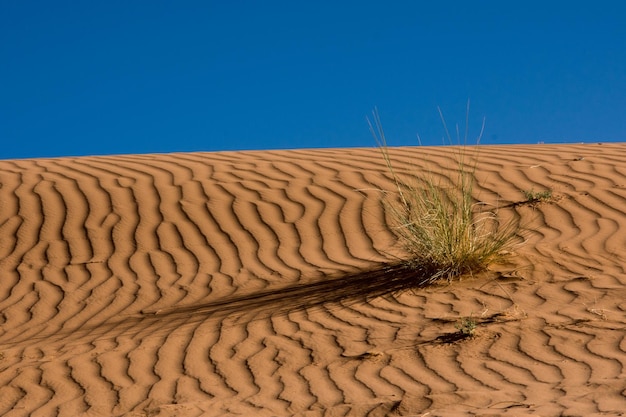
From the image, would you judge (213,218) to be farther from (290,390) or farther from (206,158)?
(290,390)

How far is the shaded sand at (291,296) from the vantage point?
4.42 metres

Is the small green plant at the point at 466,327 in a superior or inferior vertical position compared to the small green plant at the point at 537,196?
inferior

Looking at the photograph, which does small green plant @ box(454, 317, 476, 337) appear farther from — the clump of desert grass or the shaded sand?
the clump of desert grass

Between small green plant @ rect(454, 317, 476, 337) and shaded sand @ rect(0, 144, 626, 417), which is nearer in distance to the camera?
shaded sand @ rect(0, 144, 626, 417)

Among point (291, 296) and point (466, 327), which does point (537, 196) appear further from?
point (466, 327)

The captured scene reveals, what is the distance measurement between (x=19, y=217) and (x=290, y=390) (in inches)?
190

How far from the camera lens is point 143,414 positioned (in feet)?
14.1

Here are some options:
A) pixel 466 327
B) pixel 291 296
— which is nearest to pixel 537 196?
pixel 291 296

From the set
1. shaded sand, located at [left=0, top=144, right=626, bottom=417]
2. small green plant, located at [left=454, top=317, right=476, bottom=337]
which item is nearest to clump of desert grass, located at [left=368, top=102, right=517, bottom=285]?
shaded sand, located at [left=0, top=144, right=626, bottom=417]

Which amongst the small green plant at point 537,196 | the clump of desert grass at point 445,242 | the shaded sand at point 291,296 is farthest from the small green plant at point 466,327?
the small green plant at point 537,196

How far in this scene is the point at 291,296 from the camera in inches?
245

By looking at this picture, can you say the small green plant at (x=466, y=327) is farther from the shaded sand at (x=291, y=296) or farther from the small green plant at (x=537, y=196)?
the small green plant at (x=537, y=196)

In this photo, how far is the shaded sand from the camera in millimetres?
4422

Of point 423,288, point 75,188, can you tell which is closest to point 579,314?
point 423,288
